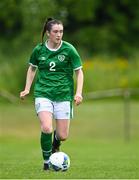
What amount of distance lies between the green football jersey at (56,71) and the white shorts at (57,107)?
66 mm

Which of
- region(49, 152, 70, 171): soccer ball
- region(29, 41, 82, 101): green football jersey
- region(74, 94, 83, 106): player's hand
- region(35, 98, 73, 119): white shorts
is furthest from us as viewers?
region(29, 41, 82, 101): green football jersey

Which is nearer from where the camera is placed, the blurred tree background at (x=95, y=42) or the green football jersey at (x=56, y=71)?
the green football jersey at (x=56, y=71)

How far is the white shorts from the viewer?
12.5 metres

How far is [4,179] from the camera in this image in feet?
37.2

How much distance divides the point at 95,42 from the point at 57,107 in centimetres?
3402

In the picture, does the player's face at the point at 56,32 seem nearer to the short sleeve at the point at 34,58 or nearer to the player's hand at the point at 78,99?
the short sleeve at the point at 34,58

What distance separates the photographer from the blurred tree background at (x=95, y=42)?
3284 centimetres

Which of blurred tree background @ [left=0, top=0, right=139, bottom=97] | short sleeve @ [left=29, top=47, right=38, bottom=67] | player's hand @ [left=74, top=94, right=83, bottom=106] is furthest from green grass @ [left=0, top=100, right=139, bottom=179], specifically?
player's hand @ [left=74, top=94, right=83, bottom=106]

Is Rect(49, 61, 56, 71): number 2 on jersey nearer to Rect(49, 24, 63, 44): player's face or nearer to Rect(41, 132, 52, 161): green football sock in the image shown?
Rect(49, 24, 63, 44): player's face

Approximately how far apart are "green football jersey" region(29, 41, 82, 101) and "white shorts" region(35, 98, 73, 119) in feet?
0.22

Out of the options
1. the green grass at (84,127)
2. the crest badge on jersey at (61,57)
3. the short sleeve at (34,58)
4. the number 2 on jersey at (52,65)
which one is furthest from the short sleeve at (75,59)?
the green grass at (84,127)

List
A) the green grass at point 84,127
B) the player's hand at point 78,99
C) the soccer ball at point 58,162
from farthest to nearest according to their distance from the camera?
the green grass at point 84,127 < the soccer ball at point 58,162 < the player's hand at point 78,99

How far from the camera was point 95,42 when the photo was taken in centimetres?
4647

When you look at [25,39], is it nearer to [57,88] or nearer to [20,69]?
[20,69]
